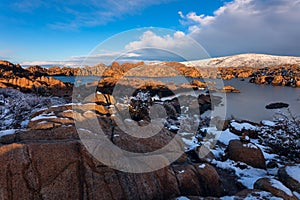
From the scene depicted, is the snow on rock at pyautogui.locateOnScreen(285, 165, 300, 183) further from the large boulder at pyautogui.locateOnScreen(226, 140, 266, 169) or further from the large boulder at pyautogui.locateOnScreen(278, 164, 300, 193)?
the large boulder at pyautogui.locateOnScreen(226, 140, 266, 169)

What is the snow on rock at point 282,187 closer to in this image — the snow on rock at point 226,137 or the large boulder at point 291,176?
the large boulder at point 291,176

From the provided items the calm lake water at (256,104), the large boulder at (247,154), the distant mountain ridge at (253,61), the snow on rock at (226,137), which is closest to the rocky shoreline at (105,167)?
the large boulder at (247,154)

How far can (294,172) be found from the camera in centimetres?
801

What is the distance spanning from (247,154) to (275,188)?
4.40 metres

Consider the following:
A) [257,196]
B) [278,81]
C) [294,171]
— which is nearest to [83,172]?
[257,196]

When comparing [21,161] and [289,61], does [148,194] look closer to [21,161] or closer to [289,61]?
[21,161]

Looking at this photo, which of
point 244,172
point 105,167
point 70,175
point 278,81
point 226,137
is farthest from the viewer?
point 278,81

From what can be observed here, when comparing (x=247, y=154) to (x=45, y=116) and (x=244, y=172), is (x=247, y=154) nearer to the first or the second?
(x=244, y=172)

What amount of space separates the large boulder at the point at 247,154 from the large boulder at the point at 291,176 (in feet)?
6.58

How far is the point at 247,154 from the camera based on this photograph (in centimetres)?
1079

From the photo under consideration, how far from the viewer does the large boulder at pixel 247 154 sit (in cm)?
1048

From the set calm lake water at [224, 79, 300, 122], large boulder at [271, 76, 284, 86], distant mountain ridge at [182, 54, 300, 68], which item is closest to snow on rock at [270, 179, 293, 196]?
calm lake water at [224, 79, 300, 122]

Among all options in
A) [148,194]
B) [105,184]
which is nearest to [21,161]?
[105,184]

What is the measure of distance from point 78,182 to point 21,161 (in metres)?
1.41
